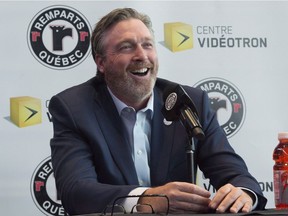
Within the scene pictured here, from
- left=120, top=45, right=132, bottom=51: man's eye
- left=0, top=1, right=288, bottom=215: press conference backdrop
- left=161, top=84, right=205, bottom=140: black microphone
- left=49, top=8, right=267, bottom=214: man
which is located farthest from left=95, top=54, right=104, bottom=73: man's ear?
left=161, top=84, right=205, bottom=140: black microphone

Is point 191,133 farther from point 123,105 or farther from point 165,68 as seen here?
point 165,68

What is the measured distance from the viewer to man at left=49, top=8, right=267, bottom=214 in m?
2.48

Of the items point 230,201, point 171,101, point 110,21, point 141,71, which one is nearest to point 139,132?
point 141,71

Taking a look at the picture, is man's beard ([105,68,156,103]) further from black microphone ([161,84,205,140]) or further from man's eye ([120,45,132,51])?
black microphone ([161,84,205,140])

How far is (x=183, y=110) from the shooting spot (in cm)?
212

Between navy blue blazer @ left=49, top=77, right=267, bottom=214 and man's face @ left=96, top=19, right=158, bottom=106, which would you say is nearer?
navy blue blazer @ left=49, top=77, right=267, bottom=214

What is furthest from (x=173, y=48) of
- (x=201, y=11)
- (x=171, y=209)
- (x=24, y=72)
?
(x=171, y=209)

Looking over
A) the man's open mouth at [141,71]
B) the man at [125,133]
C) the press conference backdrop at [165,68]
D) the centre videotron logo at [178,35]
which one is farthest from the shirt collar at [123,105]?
the centre videotron logo at [178,35]

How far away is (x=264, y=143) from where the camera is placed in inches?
126

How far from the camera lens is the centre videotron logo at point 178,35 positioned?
3217mm

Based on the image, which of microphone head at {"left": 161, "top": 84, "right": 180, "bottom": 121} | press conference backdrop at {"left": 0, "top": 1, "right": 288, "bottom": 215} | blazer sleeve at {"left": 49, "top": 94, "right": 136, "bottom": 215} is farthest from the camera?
press conference backdrop at {"left": 0, "top": 1, "right": 288, "bottom": 215}

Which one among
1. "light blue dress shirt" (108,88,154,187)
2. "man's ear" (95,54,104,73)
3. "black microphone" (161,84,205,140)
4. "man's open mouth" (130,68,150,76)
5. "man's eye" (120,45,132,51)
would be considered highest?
"man's eye" (120,45,132,51)

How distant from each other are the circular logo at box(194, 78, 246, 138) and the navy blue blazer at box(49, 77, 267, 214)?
0.47 metres

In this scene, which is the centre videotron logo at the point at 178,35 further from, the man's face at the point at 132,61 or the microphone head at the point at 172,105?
the microphone head at the point at 172,105
